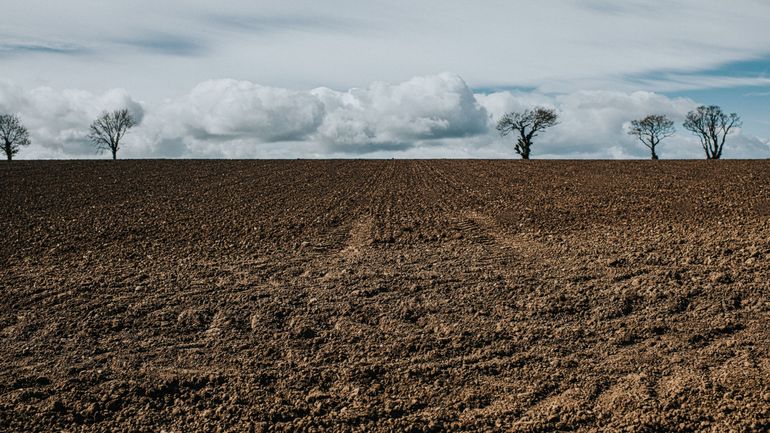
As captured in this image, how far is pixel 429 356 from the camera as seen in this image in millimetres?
7363

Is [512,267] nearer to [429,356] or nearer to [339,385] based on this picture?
[429,356]

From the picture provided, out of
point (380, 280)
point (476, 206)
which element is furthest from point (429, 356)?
point (476, 206)

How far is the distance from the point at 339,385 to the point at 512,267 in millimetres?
5317

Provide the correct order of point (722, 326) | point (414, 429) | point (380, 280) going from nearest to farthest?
point (414, 429), point (722, 326), point (380, 280)

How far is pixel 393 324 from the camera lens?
8.45m

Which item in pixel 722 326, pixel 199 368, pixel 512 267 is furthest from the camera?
pixel 512 267

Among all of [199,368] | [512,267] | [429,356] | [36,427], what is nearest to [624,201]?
[512,267]

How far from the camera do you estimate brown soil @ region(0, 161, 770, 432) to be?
241 inches

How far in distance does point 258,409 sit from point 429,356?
210cm

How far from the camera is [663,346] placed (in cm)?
746

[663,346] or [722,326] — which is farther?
[722,326]

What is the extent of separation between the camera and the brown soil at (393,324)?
611 centimetres

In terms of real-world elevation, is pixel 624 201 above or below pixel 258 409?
above

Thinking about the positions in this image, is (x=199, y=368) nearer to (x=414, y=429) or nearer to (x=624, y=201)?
(x=414, y=429)
